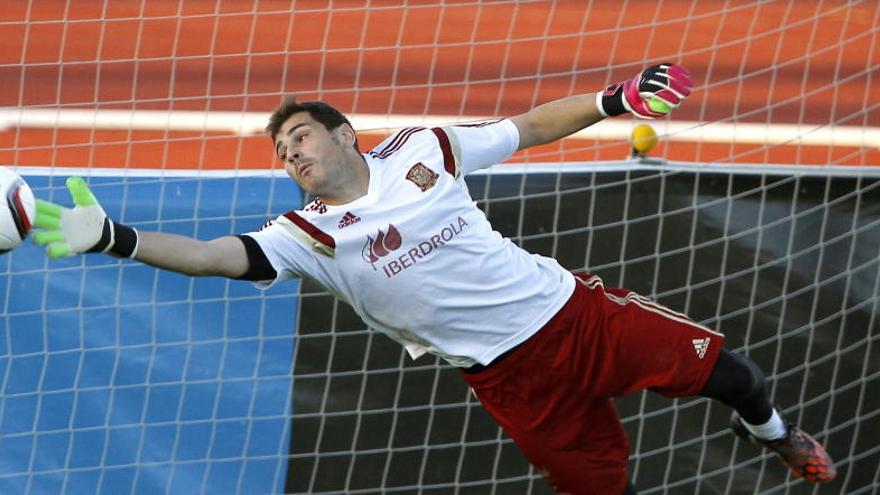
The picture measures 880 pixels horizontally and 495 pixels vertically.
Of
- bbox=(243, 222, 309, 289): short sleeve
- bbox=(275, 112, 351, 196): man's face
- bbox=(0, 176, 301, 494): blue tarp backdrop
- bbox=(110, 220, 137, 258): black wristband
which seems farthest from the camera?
bbox=(0, 176, 301, 494): blue tarp backdrop

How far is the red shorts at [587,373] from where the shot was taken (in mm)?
4000

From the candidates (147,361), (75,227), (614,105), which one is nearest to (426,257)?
(614,105)

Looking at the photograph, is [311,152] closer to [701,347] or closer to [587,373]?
[587,373]

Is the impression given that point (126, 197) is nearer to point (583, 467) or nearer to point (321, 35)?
point (583, 467)

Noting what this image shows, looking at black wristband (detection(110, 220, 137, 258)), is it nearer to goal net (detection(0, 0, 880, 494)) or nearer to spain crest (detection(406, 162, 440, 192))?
spain crest (detection(406, 162, 440, 192))

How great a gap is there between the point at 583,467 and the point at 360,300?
863 millimetres

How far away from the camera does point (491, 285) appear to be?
3.93 m

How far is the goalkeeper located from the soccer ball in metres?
0.55

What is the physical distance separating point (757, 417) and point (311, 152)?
5.25 ft

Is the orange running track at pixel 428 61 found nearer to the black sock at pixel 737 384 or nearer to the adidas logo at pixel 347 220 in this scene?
the black sock at pixel 737 384

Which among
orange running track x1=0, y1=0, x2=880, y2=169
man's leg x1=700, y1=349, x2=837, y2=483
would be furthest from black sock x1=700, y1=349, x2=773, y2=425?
orange running track x1=0, y1=0, x2=880, y2=169

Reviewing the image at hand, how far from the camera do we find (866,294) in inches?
209

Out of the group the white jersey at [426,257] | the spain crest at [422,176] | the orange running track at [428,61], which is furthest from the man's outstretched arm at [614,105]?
the orange running track at [428,61]

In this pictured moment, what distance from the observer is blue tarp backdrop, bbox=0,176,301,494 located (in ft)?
16.2
